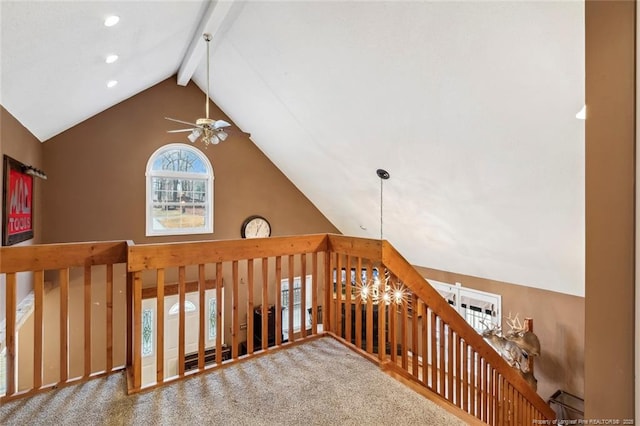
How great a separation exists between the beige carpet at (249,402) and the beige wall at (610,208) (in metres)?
0.98

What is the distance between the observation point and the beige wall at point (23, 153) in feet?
9.68

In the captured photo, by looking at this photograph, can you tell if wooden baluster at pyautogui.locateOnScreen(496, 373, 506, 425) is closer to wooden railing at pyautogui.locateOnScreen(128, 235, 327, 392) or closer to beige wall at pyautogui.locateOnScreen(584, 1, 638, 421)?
wooden railing at pyautogui.locateOnScreen(128, 235, 327, 392)

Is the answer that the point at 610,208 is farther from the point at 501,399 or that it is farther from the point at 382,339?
the point at 501,399

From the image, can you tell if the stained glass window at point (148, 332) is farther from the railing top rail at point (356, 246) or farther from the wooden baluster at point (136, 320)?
the railing top rail at point (356, 246)

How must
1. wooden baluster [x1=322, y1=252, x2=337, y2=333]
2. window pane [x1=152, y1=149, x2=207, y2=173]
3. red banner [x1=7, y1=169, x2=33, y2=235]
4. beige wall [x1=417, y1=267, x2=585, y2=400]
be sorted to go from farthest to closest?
window pane [x1=152, y1=149, x2=207, y2=173] < beige wall [x1=417, y1=267, x2=585, y2=400] < red banner [x1=7, y1=169, x2=33, y2=235] < wooden baluster [x1=322, y1=252, x2=337, y2=333]

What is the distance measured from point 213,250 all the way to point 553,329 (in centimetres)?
610

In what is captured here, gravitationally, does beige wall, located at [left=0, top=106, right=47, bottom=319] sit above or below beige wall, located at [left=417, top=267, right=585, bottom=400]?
above

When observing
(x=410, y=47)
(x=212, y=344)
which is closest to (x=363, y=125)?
(x=410, y=47)

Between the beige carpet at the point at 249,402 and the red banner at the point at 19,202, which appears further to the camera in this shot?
the red banner at the point at 19,202

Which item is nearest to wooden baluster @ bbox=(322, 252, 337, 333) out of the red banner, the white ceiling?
the white ceiling

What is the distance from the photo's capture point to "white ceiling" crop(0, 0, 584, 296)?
8.04 feet

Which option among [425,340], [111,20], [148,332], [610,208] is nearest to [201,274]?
[425,340]

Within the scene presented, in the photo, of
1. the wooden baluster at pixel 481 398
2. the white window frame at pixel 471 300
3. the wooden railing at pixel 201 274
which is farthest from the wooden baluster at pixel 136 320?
the white window frame at pixel 471 300

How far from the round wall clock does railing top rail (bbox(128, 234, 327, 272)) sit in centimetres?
414
